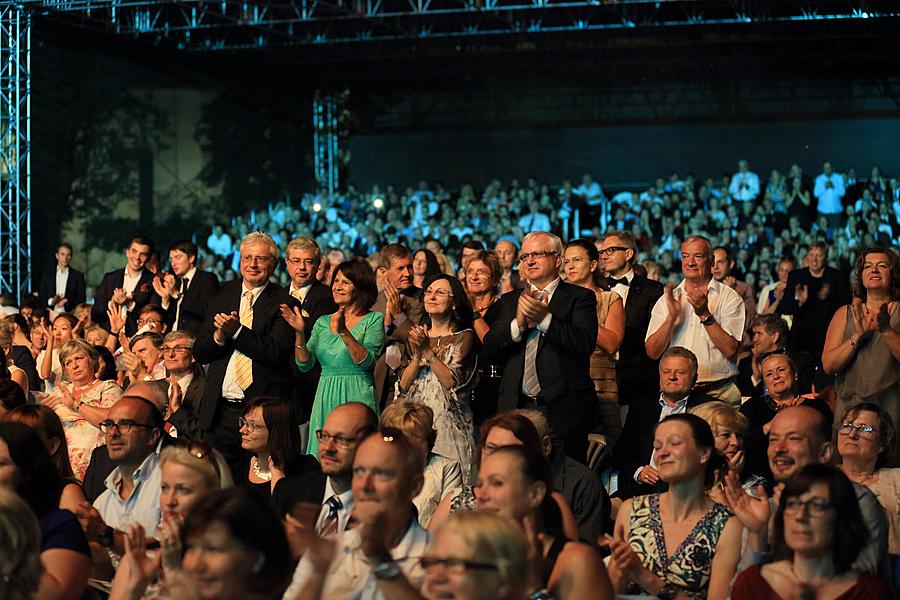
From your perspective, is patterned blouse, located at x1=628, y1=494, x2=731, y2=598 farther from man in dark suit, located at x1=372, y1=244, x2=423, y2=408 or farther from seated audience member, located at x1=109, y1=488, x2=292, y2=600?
man in dark suit, located at x1=372, y1=244, x2=423, y2=408

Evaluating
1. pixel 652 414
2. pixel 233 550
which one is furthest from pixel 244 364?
pixel 233 550

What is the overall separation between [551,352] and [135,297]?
3.90 m

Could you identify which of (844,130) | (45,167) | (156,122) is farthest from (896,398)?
(844,130)

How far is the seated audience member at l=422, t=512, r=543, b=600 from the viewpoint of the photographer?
2559 millimetres

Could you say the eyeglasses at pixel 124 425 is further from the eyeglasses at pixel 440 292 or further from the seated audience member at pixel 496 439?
the eyeglasses at pixel 440 292

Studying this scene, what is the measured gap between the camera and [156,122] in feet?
61.6

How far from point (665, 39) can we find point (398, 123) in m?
4.97

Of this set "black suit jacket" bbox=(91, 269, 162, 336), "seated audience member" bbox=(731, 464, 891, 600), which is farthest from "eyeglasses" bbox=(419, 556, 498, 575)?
"black suit jacket" bbox=(91, 269, 162, 336)

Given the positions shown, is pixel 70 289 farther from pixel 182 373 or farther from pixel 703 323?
pixel 703 323

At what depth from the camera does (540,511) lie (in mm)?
3293

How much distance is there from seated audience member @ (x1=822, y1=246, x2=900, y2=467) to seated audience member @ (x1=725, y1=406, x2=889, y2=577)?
1.22 m

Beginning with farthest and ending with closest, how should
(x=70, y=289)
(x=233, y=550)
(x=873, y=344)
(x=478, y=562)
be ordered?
(x=70, y=289), (x=873, y=344), (x=233, y=550), (x=478, y=562)

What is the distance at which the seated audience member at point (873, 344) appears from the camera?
17.1 ft

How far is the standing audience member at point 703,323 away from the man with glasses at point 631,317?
23cm
